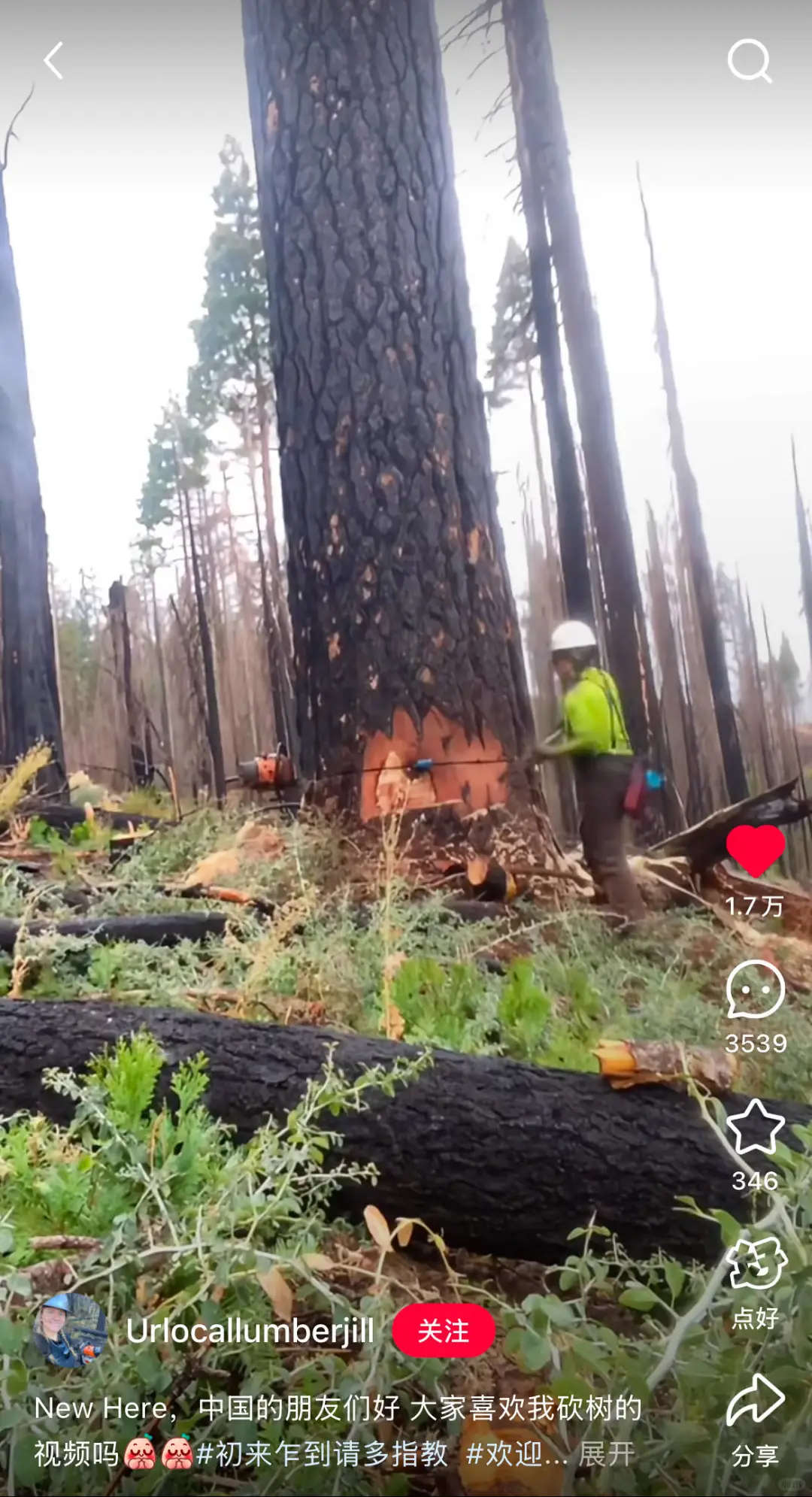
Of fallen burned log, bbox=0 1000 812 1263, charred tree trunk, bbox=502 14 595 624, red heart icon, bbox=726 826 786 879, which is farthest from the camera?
charred tree trunk, bbox=502 14 595 624

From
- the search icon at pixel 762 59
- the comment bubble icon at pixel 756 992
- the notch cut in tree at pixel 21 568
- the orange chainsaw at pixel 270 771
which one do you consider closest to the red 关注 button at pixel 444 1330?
the comment bubble icon at pixel 756 992

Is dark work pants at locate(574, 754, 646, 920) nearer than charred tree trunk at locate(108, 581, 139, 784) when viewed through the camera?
Yes

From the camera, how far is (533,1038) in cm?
108

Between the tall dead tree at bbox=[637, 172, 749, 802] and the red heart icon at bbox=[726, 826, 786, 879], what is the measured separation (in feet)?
0.14

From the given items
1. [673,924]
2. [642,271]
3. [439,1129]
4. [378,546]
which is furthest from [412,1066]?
[642,271]

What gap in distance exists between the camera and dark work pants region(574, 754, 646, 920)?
1.14 meters

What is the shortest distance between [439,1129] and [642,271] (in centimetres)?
105

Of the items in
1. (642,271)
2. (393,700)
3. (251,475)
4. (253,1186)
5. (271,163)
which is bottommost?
(253,1186)

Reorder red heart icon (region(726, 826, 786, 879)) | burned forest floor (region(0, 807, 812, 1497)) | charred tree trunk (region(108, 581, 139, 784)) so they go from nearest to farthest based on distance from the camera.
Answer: burned forest floor (region(0, 807, 812, 1497)) → red heart icon (region(726, 826, 786, 879)) → charred tree trunk (region(108, 581, 139, 784))

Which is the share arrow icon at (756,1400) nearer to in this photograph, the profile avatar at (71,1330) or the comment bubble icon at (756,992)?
the comment bubble icon at (756,992)

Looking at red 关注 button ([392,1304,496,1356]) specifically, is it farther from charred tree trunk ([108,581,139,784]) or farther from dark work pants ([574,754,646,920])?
charred tree trunk ([108,581,139,784])

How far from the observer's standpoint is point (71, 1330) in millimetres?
→ 885

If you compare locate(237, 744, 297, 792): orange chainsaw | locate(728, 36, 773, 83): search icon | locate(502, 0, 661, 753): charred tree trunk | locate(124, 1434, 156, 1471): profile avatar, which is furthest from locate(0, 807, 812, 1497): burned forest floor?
locate(728, 36, 773, 83): search icon

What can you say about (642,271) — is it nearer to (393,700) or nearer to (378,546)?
(378,546)
